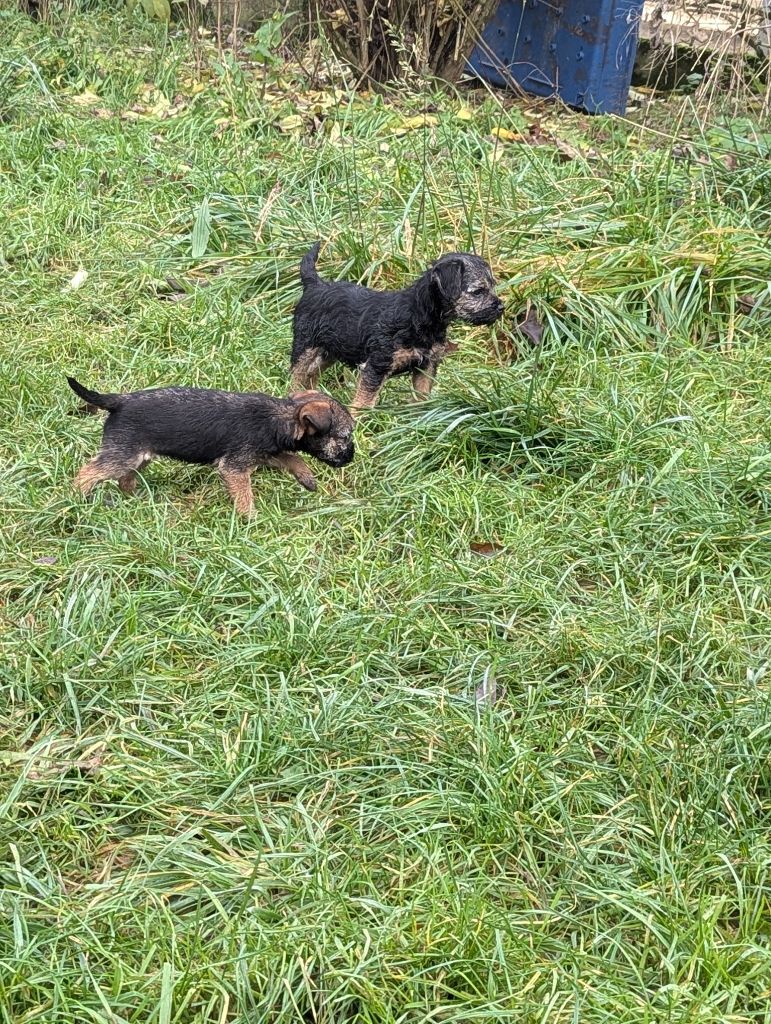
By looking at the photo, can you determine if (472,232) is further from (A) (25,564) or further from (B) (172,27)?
(B) (172,27)

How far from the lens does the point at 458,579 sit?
4.57 meters

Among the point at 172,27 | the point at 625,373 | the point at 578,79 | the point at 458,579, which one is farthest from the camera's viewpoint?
the point at 172,27

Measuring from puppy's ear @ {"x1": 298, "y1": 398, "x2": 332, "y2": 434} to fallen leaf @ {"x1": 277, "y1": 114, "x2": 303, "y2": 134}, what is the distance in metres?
3.98

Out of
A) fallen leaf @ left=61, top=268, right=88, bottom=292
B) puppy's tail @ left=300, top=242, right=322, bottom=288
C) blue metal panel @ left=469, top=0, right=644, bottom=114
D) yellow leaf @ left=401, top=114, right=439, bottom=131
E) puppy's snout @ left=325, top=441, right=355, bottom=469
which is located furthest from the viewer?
blue metal panel @ left=469, top=0, right=644, bottom=114

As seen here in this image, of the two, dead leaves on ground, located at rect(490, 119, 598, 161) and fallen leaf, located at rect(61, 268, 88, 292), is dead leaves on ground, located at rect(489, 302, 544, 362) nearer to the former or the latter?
dead leaves on ground, located at rect(490, 119, 598, 161)

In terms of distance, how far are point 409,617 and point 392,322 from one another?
76.9 inches

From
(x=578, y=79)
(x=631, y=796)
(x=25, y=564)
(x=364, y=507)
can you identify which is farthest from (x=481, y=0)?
(x=631, y=796)

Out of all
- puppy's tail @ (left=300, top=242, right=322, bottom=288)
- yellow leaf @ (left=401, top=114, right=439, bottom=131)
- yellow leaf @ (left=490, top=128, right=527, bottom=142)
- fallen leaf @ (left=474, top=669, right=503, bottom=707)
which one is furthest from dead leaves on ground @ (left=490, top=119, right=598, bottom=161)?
fallen leaf @ (left=474, top=669, right=503, bottom=707)

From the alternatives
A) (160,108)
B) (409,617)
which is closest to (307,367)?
(409,617)

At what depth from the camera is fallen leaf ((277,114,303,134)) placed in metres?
8.49

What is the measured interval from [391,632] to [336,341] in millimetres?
2032

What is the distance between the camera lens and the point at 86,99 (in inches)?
356

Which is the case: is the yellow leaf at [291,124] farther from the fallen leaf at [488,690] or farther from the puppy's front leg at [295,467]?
the fallen leaf at [488,690]

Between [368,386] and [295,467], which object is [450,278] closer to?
[368,386]
